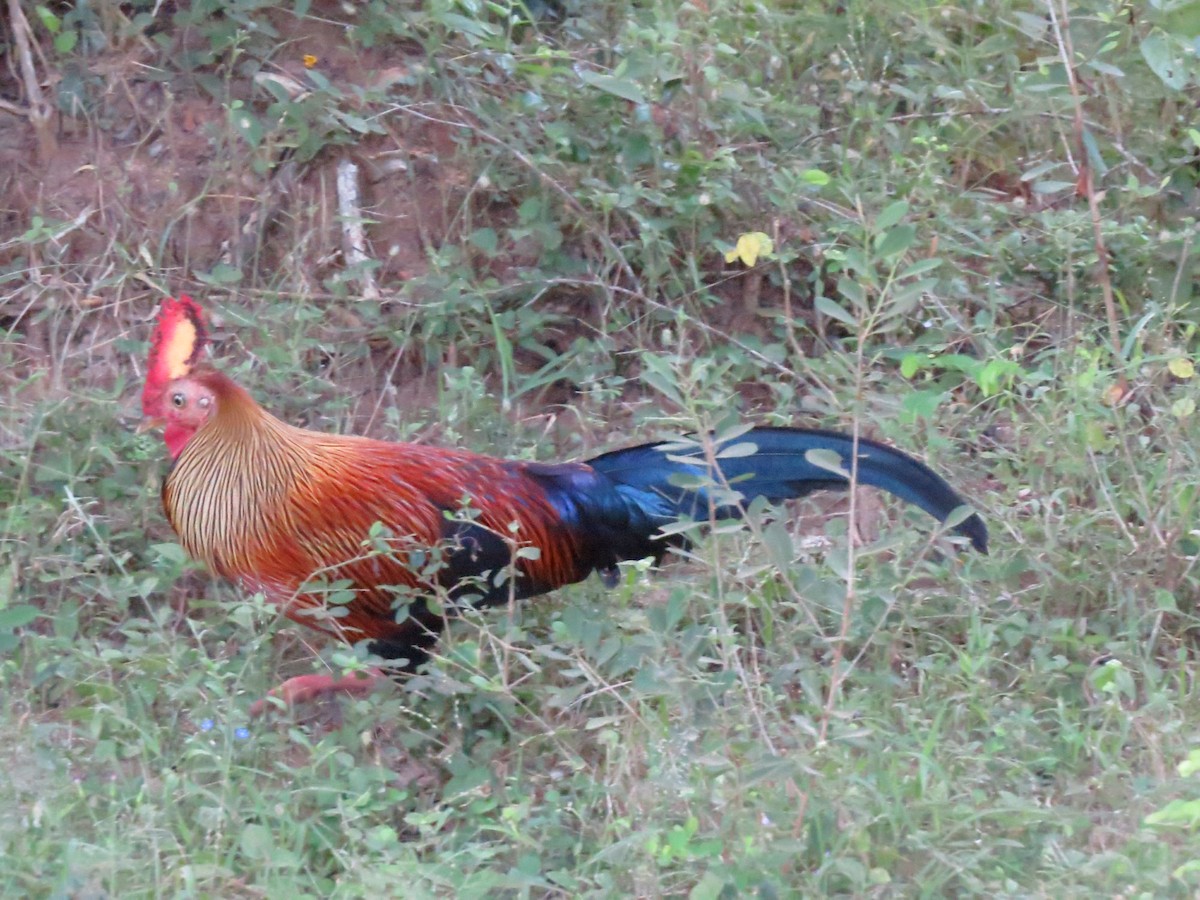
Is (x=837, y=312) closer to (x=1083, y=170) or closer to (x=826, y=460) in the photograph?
(x=826, y=460)

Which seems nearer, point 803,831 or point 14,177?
point 803,831

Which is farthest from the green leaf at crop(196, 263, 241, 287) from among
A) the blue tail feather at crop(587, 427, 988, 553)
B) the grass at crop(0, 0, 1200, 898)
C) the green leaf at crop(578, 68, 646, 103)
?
the blue tail feather at crop(587, 427, 988, 553)

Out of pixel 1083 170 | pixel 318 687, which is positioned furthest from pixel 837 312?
pixel 1083 170

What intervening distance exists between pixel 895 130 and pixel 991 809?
9.71 feet

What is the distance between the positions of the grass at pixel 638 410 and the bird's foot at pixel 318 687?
0.22ft

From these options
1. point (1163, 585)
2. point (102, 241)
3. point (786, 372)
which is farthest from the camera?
point (102, 241)

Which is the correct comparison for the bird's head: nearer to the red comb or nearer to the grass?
the red comb

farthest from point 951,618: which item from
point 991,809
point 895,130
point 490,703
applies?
point 895,130

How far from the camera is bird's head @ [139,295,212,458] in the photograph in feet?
11.4

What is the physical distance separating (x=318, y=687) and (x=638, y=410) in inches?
59.4

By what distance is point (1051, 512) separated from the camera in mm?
3750

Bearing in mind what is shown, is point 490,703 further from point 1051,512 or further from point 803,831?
point 1051,512

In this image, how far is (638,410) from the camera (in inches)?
174

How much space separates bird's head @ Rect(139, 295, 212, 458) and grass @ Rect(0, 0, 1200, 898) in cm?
30
